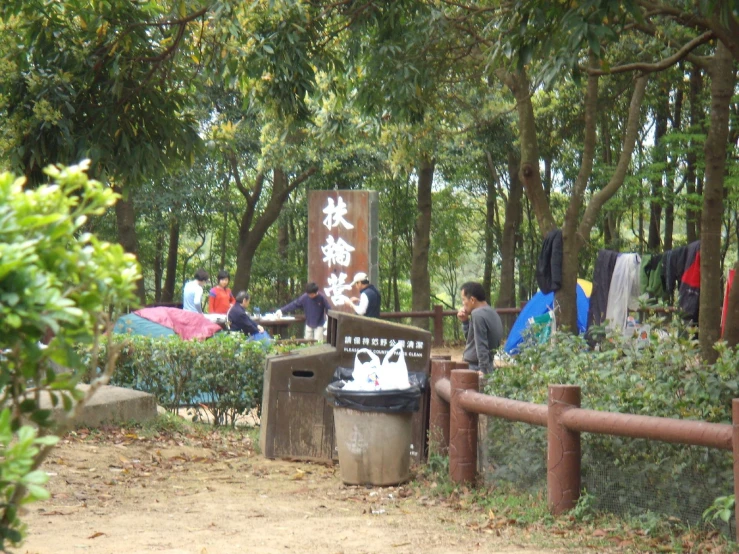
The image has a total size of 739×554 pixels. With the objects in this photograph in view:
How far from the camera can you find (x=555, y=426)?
19.3 ft

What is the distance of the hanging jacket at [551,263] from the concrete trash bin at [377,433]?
5280 millimetres

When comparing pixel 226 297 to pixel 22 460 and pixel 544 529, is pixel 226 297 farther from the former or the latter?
pixel 22 460

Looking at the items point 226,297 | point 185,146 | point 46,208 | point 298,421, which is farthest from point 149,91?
point 226,297

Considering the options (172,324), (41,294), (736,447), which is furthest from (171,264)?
(41,294)

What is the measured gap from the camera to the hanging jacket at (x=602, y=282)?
49.1ft

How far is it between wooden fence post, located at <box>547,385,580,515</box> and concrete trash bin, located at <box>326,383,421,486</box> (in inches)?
70.2

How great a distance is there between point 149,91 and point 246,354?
357cm

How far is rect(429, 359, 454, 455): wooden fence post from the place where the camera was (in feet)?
24.9

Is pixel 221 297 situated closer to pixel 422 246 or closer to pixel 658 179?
pixel 422 246

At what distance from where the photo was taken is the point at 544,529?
5746 millimetres

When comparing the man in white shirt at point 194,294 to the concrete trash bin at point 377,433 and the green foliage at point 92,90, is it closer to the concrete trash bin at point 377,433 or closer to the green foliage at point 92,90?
the green foliage at point 92,90

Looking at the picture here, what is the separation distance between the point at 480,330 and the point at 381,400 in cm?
168

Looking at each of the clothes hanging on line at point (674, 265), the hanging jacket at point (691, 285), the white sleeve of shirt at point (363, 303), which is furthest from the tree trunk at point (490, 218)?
the white sleeve of shirt at point (363, 303)

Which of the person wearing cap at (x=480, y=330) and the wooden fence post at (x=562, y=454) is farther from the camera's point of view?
the person wearing cap at (x=480, y=330)
